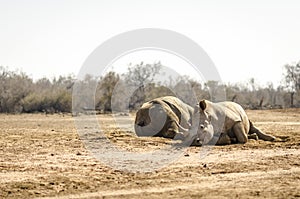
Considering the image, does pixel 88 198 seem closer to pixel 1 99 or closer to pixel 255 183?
pixel 255 183

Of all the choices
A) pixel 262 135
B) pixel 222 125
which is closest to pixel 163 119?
pixel 222 125

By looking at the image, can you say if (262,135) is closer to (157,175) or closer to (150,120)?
(150,120)

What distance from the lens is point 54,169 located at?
409 inches

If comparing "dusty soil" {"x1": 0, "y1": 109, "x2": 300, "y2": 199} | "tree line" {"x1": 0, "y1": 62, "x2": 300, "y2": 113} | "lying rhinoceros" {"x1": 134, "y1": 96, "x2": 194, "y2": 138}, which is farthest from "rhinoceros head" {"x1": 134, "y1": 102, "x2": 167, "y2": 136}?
"tree line" {"x1": 0, "y1": 62, "x2": 300, "y2": 113}

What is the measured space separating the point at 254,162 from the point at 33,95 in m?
44.3

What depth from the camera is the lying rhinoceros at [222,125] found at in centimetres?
1453

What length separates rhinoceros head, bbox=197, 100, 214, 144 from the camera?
566 inches

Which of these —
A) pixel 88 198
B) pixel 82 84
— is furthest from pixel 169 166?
pixel 82 84

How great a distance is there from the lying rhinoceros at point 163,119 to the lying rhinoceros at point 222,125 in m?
1.29

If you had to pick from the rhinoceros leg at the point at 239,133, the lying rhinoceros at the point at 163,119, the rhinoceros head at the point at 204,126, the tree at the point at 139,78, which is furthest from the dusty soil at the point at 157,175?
the tree at the point at 139,78

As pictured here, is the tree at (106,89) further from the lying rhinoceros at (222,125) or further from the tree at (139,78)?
the lying rhinoceros at (222,125)

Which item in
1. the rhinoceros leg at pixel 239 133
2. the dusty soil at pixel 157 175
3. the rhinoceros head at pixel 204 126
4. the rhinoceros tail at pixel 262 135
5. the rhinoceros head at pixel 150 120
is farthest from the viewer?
the rhinoceros head at pixel 150 120

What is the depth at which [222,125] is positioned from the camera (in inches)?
607

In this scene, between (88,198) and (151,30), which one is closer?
(88,198)
